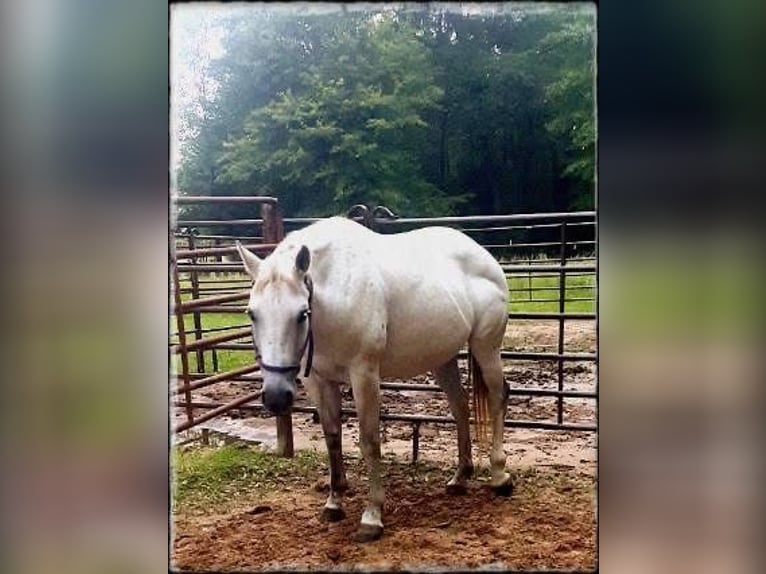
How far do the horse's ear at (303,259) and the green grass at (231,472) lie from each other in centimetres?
103

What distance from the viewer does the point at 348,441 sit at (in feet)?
10.5

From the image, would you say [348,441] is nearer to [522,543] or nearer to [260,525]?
[260,525]

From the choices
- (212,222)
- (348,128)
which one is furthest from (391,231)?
(212,222)

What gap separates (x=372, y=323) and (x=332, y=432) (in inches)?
21.4

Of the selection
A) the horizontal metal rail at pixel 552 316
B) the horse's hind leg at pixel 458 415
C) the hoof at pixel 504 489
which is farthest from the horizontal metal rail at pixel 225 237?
the hoof at pixel 504 489

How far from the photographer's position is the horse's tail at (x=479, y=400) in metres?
3.14

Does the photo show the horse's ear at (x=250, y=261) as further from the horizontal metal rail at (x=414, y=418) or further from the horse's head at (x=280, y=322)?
the horizontal metal rail at (x=414, y=418)

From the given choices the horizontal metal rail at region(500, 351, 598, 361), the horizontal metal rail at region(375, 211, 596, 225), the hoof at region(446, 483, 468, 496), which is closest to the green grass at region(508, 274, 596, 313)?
the horizontal metal rail at region(500, 351, 598, 361)

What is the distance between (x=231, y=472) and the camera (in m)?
3.07

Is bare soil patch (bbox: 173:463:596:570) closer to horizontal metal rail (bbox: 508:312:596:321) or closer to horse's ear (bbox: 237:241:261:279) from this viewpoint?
horizontal metal rail (bbox: 508:312:596:321)
